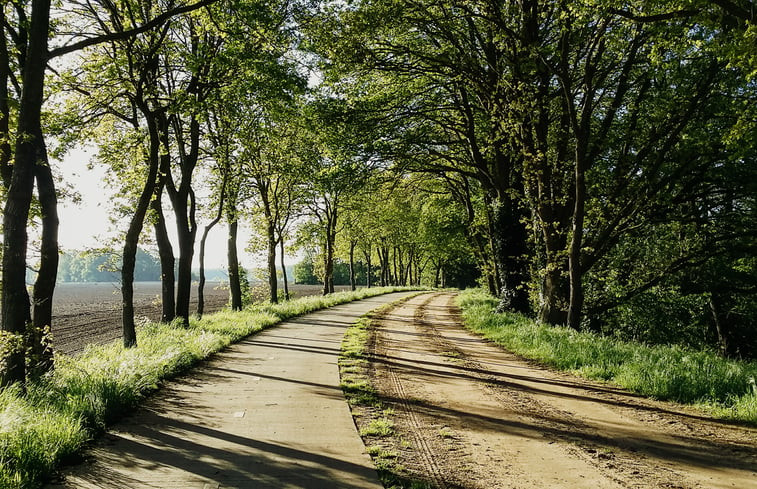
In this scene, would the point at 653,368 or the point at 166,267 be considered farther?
the point at 166,267

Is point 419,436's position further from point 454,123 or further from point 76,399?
point 454,123

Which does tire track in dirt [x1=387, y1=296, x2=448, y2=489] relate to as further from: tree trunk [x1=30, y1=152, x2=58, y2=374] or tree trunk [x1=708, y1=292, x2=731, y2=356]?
tree trunk [x1=708, y1=292, x2=731, y2=356]

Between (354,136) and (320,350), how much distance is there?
8125mm

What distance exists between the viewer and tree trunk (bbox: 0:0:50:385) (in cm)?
648

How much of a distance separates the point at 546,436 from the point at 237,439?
388 cm

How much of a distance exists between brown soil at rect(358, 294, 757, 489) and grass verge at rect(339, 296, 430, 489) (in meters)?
0.06

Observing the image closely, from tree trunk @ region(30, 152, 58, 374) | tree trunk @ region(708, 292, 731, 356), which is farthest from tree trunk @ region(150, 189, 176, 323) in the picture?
tree trunk @ region(708, 292, 731, 356)

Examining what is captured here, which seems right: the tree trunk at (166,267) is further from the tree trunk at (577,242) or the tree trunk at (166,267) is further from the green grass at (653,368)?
the tree trunk at (577,242)

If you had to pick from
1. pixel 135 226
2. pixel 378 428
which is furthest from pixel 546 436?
pixel 135 226

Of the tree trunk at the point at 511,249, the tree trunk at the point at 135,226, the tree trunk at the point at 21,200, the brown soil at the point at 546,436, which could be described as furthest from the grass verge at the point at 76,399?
the tree trunk at the point at 511,249

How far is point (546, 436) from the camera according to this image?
18.5 feet

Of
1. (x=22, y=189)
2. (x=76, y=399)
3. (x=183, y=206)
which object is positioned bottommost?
(x=76, y=399)

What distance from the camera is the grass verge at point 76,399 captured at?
4.38m

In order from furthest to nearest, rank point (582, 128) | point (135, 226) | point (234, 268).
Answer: point (234, 268), point (582, 128), point (135, 226)
